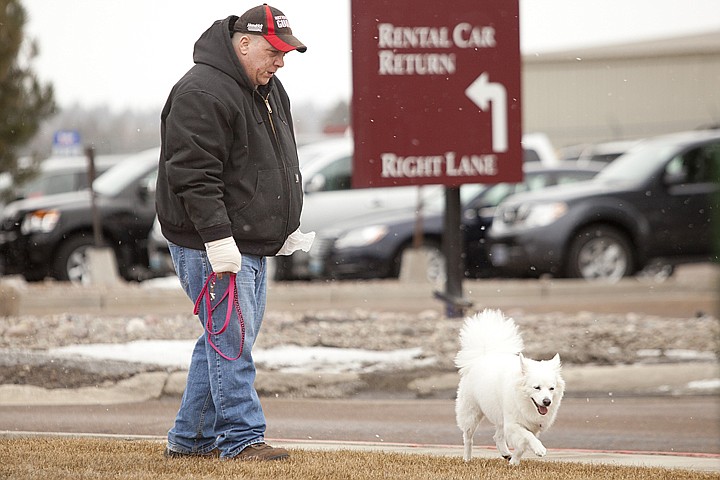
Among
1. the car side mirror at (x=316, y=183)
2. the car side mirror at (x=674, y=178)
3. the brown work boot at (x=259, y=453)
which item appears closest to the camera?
the brown work boot at (x=259, y=453)

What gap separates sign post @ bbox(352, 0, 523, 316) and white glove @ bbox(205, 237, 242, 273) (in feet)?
11.5

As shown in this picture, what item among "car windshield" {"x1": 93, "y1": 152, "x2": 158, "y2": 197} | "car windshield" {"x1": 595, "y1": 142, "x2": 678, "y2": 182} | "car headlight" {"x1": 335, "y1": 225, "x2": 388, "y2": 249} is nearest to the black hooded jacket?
"car headlight" {"x1": 335, "y1": 225, "x2": 388, "y2": 249}

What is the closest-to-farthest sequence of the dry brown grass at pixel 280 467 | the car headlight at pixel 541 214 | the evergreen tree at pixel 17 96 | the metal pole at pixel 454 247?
1. the dry brown grass at pixel 280 467
2. the metal pole at pixel 454 247
3. the evergreen tree at pixel 17 96
4. the car headlight at pixel 541 214

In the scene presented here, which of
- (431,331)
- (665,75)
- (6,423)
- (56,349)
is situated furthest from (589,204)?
(665,75)

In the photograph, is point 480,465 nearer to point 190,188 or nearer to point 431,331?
point 190,188

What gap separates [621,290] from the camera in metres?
14.1

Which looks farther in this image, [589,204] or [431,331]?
[589,204]

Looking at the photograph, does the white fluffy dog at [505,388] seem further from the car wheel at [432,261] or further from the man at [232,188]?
the car wheel at [432,261]

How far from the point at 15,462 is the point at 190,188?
141 cm

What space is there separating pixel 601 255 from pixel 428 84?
22.2 ft

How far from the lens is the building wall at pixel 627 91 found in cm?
3734

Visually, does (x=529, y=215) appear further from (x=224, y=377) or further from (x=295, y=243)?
(x=224, y=377)

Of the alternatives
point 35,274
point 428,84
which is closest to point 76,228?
point 35,274

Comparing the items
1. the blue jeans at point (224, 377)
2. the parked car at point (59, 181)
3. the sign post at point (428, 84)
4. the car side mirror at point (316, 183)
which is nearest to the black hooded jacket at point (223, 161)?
the blue jeans at point (224, 377)
